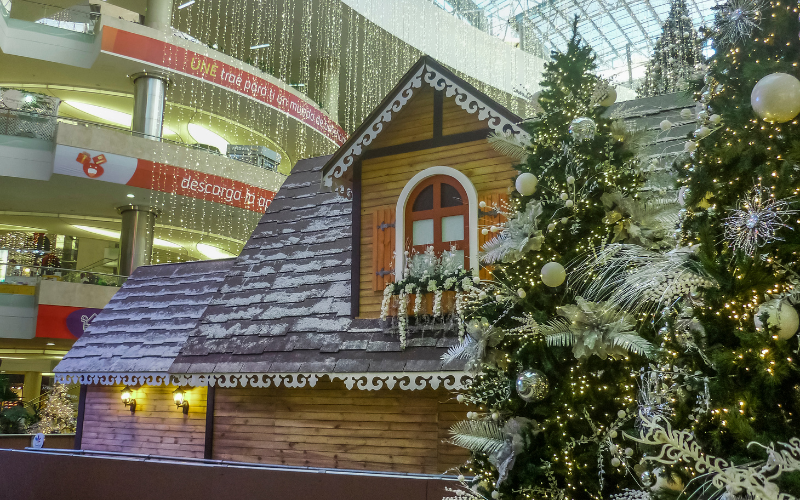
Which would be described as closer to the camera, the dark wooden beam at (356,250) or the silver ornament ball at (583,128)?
the silver ornament ball at (583,128)

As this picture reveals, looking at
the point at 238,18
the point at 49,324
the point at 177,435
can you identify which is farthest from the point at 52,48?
the point at 177,435

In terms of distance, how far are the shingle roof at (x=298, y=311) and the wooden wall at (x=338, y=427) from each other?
651 mm

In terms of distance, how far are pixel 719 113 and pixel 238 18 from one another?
77.2 ft

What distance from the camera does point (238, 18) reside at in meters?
23.9

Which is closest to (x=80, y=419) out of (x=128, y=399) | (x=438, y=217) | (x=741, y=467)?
(x=128, y=399)

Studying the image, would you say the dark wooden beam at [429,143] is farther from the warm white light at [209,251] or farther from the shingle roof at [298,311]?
the warm white light at [209,251]

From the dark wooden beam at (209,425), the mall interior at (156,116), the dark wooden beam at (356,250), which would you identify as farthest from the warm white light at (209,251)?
the dark wooden beam at (356,250)

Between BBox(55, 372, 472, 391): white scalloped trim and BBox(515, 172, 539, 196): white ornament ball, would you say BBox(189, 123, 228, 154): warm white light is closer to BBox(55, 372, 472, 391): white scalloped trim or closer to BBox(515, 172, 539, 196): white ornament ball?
BBox(55, 372, 472, 391): white scalloped trim

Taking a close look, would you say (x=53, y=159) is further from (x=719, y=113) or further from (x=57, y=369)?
(x=719, y=113)

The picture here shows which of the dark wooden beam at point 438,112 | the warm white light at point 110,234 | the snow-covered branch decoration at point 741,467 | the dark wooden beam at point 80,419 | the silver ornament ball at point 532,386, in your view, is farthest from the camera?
the warm white light at point 110,234

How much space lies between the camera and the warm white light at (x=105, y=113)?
2506 cm

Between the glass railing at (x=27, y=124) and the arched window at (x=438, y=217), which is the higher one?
the glass railing at (x=27, y=124)

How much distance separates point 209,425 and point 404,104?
5366mm

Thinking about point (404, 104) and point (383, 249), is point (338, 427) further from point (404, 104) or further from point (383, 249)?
point (404, 104)
